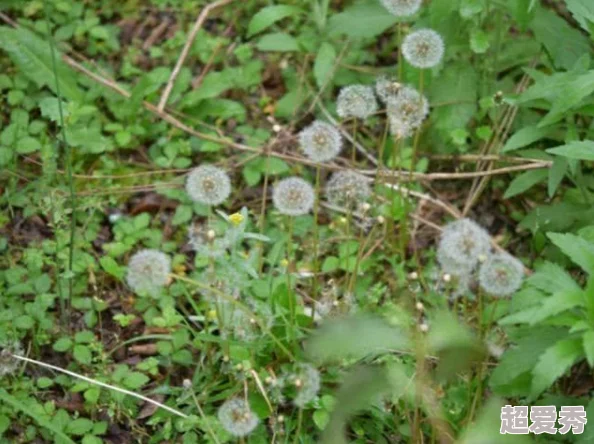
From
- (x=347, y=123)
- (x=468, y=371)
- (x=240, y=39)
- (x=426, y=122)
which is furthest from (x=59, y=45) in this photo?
(x=468, y=371)

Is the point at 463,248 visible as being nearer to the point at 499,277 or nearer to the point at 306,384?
the point at 499,277

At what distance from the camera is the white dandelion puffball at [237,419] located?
2.91 m

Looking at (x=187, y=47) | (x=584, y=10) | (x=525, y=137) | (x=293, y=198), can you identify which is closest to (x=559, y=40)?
(x=584, y=10)

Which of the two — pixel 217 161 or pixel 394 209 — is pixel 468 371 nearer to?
pixel 394 209

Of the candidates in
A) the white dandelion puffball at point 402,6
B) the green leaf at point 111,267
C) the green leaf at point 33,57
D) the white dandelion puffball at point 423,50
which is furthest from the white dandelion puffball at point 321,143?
the green leaf at point 33,57

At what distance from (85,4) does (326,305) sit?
2120 mm

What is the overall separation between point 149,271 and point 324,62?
1.66 meters

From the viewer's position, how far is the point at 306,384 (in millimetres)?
2959

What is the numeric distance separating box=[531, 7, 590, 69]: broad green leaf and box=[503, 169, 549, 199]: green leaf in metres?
0.40

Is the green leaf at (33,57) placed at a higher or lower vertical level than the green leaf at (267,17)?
lower

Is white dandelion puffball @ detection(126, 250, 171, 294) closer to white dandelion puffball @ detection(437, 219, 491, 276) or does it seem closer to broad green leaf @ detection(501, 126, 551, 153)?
white dandelion puffball @ detection(437, 219, 491, 276)

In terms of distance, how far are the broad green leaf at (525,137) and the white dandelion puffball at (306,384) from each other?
107 centimetres

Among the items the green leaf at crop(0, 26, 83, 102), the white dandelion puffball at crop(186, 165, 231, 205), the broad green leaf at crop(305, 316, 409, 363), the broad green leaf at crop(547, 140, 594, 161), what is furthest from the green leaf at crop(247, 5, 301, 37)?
the broad green leaf at crop(305, 316, 409, 363)

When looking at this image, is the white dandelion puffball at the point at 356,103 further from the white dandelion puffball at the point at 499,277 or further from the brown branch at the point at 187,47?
the brown branch at the point at 187,47
